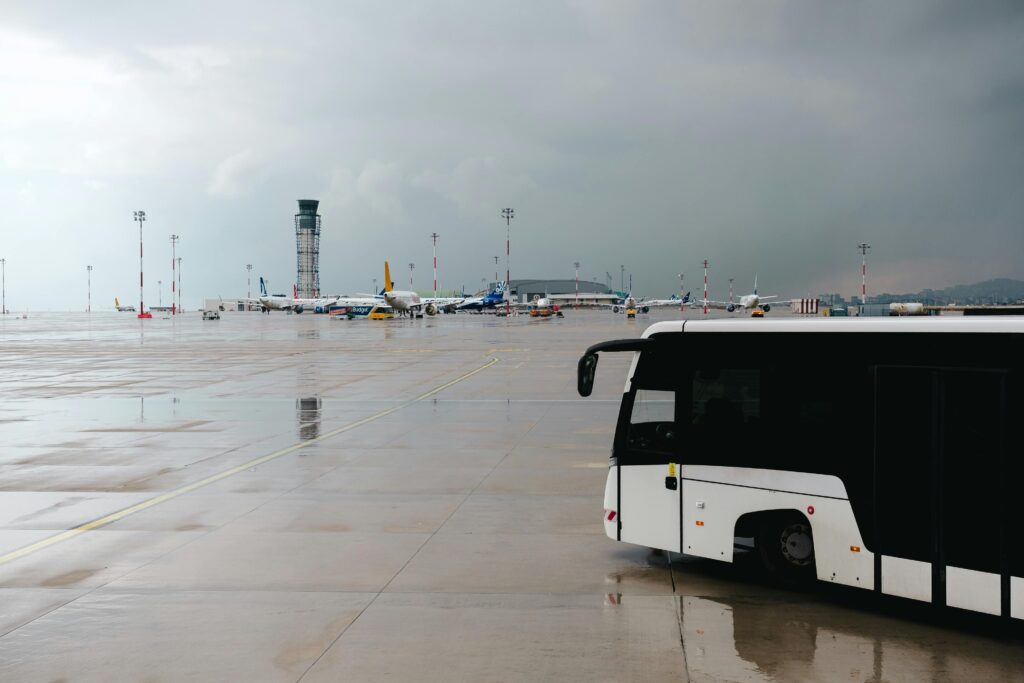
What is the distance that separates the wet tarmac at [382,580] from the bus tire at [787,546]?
0.82 feet

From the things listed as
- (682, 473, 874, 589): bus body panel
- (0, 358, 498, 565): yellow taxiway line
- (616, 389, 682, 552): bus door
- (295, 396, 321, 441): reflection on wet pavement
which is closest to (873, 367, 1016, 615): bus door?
(682, 473, 874, 589): bus body panel

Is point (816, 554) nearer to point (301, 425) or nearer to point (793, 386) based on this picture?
point (793, 386)

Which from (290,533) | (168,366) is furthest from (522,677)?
(168,366)

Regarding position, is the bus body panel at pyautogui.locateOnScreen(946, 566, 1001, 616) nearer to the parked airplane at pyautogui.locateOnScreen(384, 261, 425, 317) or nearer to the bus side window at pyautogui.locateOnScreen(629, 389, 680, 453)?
the bus side window at pyautogui.locateOnScreen(629, 389, 680, 453)

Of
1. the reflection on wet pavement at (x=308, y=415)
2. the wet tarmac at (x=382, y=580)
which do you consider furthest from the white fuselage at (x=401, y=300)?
the wet tarmac at (x=382, y=580)

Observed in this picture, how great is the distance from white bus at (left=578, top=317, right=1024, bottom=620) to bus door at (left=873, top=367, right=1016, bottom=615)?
0.01m

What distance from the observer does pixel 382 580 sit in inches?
377

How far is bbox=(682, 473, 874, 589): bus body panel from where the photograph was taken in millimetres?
8531

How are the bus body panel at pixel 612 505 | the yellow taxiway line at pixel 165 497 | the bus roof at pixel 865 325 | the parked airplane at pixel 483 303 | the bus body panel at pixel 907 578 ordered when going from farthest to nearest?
the parked airplane at pixel 483 303
the yellow taxiway line at pixel 165 497
the bus body panel at pixel 612 505
the bus body panel at pixel 907 578
the bus roof at pixel 865 325

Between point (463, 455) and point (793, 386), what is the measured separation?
9642 millimetres

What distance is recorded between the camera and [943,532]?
802cm

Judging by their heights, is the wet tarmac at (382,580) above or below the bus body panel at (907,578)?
below

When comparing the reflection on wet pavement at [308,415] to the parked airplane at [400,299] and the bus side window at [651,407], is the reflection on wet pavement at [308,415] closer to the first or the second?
the bus side window at [651,407]

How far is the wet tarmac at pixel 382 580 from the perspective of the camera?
7352 millimetres
